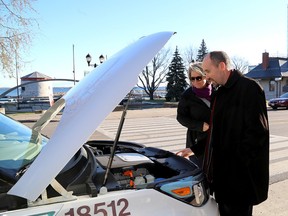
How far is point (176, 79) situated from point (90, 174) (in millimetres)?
45033

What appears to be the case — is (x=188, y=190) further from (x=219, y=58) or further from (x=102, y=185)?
(x=219, y=58)

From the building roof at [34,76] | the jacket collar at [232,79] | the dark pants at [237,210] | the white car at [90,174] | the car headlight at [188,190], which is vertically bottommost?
the dark pants at [237,210]

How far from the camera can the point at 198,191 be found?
2.33 metres

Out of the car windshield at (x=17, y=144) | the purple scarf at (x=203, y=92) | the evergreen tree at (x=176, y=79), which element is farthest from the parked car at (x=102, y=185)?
the evergreen tree at (x=176, y=79)

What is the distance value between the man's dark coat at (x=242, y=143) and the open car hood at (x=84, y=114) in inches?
31.3

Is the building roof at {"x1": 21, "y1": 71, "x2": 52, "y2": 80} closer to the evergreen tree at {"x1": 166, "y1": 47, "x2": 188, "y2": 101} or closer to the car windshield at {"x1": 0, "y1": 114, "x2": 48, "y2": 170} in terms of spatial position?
the evergreen tree at {"x1": 166, "y1": 47, "x2": 188, "y2": 101}

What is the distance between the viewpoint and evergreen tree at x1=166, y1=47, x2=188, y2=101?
46.1m

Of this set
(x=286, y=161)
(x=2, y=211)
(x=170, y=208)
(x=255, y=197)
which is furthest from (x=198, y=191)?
(x=286, y=161)

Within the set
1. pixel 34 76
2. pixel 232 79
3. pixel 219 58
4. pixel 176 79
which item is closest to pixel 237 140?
pixel 232 79

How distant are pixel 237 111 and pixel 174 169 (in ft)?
2.28

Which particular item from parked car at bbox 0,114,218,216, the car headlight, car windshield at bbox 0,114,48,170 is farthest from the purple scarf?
car windshield at bbox 0,114,48,170

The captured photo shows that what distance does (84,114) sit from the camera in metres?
1.71

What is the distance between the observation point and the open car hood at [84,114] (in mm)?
1570

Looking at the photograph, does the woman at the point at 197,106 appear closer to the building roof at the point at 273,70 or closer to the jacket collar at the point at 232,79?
the jacket collar at the point at 232,79
